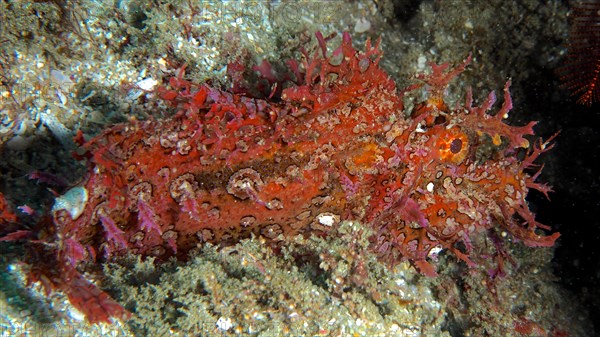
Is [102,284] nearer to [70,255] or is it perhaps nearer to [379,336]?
[70,255]

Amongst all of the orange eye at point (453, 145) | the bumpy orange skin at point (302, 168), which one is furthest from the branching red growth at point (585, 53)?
the orange eye at point (453, 145)

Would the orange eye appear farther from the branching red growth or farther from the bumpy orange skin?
the branching red growth

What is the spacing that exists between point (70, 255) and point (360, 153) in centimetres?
265

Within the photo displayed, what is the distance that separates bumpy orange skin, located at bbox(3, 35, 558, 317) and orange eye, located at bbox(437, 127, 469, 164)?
1cm

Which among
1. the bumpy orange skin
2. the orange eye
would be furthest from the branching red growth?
the orange eye

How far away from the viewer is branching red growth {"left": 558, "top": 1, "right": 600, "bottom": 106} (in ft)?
14.6

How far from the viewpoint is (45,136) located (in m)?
4.29

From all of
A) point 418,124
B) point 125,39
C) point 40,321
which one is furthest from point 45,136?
point 418,124

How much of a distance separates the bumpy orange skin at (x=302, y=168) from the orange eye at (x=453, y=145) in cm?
1

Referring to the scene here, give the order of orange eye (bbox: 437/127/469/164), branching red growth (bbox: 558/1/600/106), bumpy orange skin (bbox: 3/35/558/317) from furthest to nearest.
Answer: branching red growth (bbox: 558/1/600/106) < orange eye (bbox: 437/127/469/164) < bumpy orange skin (bbox: 3/35/558/317)

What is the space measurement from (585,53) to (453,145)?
7.73ft

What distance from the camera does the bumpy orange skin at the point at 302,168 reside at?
3422 millimetres

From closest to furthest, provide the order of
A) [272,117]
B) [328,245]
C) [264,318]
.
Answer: [264,318]
[272,117]
[328,245]

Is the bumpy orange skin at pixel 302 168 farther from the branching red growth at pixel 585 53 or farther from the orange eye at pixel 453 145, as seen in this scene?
the branching red growth at pixel 585 53
